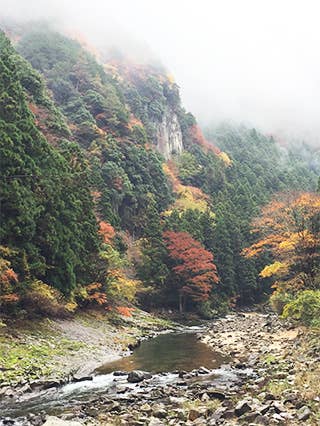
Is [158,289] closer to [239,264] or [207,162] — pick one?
[239,264]

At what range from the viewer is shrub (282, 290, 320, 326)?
23.5 metres

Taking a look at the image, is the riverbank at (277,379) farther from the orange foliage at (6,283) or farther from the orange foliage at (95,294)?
the orange foliage at (6,283)

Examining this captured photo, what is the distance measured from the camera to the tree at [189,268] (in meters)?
51.6

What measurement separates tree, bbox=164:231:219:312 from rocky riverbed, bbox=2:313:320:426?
101ft

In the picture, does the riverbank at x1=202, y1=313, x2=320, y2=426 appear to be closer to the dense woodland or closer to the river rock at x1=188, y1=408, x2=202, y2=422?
the river rock at x1=188, y1=408, x2=202, y2=422

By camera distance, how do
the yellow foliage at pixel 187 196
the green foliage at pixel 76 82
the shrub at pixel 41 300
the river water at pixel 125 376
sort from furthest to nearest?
the yellow foliage at pixel 187 196 → the green foliage at pixel 76 82 → the shrub at pixel 41 300 → the river water at pixel 125 376

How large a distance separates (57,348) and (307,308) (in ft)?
45.9

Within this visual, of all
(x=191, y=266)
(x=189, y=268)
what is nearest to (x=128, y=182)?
(x=189, y=268)

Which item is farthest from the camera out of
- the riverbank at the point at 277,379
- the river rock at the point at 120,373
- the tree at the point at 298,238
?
the tree at the point at 298,238

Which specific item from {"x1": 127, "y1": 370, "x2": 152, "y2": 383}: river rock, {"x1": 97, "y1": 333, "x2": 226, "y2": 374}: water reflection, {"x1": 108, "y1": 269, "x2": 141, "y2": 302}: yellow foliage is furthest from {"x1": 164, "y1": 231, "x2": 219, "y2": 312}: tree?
{"x1": 127, "y1": 370, "x2": 152, "y2": 383}: river rock

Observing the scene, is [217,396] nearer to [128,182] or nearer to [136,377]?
[136,377]

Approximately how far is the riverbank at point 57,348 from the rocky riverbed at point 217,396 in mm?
2339

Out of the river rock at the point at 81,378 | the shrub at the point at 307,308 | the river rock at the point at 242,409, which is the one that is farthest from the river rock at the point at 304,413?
the shrub at the point at 307,308

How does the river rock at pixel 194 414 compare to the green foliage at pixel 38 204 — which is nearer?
the river rock at pixel 194 414
